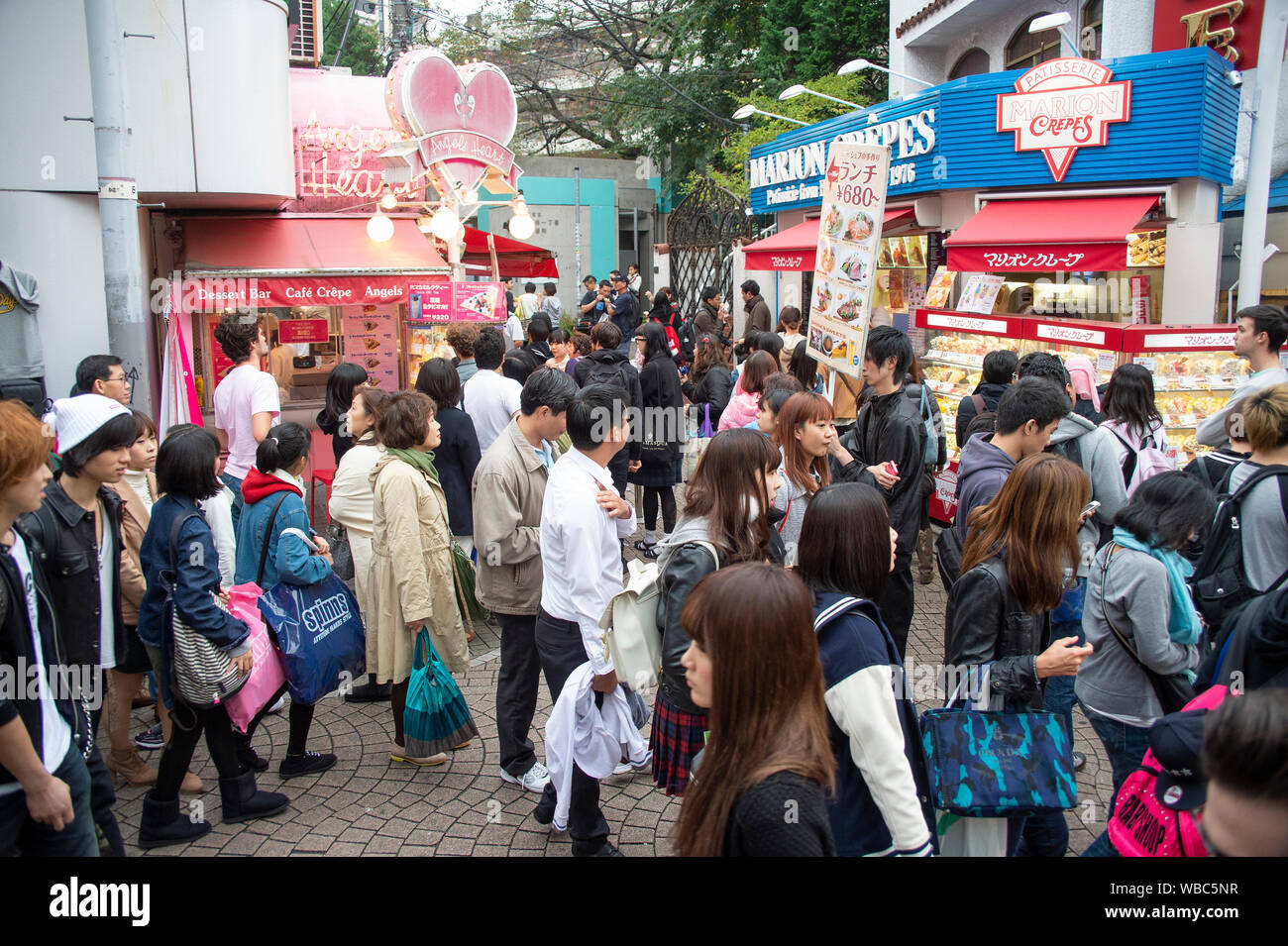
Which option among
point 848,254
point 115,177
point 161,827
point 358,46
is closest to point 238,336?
point 115,177

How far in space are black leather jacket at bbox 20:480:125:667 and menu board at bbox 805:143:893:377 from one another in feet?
12.6

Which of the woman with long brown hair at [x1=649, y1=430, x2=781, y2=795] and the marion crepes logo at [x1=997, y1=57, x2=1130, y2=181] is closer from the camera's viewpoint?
the woman with long brown hair at [x1=649, y1=430, x2=781, y2=795]

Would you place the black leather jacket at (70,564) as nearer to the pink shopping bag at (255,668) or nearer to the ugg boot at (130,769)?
the pink shopping bag at (255,668)

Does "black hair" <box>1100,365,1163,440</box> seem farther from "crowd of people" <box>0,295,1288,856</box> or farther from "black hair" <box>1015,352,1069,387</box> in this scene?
"black hair" <box>1015,352,1069,387</box>

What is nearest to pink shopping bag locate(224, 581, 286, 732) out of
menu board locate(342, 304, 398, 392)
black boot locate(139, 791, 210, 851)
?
black boot locate(139, 791, 210, 851)

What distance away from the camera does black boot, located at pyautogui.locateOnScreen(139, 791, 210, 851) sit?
13.2ft

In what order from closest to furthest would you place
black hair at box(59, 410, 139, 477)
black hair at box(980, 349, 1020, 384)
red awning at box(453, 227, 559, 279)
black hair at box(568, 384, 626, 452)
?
1. black hair at box(59, 410, 139, 477)
2. black hair at box(568, 384, 626, 452)
3. black hair at box(980, 349, 1020, 384)
4. red awning at box(453, 227, 559, 279)

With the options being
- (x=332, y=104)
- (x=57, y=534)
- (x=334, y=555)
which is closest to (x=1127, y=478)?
(x=334, y=555)

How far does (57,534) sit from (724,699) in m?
2.84

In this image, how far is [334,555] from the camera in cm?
518

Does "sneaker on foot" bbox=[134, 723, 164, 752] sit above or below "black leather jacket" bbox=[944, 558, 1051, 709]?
below

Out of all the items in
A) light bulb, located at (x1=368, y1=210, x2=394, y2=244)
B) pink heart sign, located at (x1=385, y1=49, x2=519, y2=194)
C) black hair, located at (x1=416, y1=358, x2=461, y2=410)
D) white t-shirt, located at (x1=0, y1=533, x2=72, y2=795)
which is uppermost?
pink heart sign, located at (x1=385, y1=49, x2=519, y2=194)

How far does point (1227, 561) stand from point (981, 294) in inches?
313

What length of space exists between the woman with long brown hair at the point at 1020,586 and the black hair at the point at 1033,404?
1127 mm
